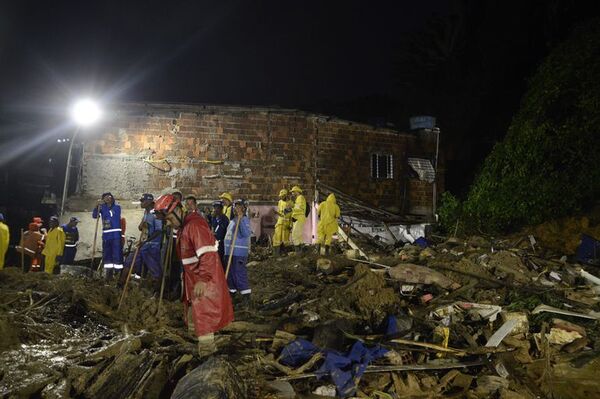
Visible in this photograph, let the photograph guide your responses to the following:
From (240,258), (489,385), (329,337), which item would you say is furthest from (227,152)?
(489,385)

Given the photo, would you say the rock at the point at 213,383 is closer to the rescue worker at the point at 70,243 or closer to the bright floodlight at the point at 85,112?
the rescue worker at the point at 70,243

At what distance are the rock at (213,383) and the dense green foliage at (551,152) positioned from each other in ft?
35.7

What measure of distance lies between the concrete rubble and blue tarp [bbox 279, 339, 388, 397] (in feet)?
0.04

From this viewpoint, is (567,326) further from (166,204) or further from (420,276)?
(166,204)

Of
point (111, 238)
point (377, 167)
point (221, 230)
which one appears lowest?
point (111, 238)

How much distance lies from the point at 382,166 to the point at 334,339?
11450 mm

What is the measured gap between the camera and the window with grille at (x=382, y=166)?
15.2m

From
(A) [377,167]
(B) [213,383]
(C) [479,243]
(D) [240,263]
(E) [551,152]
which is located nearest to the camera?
(B) [213,383]

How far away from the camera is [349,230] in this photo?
13547 mm

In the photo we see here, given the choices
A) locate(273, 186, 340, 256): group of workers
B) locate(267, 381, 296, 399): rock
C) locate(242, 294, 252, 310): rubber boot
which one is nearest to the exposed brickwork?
locate(273, 186, 340, 256): group of workers

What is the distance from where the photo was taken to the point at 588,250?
8828 mm

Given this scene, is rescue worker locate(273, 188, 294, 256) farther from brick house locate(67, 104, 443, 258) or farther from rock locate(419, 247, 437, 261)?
rock locate(419, 247, 437, 261)

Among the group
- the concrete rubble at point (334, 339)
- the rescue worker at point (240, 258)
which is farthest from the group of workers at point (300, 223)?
the rescue worker at point (240, 258)

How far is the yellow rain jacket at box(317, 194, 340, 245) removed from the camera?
436 inches
